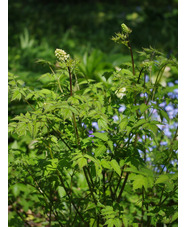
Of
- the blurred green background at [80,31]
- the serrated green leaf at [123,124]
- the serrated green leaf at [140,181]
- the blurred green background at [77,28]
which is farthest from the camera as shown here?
the blurred green background at [77,28]

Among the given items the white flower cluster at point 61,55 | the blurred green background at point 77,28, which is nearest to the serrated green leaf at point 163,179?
the white flower cluster at point 61,55

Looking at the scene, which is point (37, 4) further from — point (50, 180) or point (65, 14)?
point (50, 180)

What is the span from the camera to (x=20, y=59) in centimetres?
532

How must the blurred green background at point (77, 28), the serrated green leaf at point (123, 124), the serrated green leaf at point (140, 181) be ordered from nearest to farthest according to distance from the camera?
the serrated green leaf at point (140, 181) < the serrated green leaf at point (123, 124) < the blurred green background at point (77, 28)

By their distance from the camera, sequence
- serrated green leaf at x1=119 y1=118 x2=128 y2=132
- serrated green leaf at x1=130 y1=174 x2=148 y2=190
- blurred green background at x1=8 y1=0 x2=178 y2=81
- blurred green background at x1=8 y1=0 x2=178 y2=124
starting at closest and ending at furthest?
serrated green leaf at x1=130 y1=174 x2=148 y2=190 < serrated green leaf at x1=119 y1=118 x2=128 y2=132 < blurred green background at x1=8 y1=0 x2=178 y2=124 < blurred green background at x1=8 y1=0 x2=178 y2=81

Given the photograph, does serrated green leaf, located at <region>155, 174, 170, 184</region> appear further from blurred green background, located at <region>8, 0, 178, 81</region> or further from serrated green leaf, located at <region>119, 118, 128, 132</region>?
blurred green background, located at <region>8, 0, 178, 81</region>

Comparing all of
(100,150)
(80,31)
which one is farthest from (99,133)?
(80,31)

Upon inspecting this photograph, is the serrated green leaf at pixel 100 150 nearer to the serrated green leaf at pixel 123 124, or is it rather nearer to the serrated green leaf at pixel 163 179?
the serrated green leaf at pixel 123 124

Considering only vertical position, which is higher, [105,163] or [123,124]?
[123,124]

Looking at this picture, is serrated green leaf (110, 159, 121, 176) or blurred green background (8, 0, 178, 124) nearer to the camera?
serrated green leaf (110, 159, 121, 176)

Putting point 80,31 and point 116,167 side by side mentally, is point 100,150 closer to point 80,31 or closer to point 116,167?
point 116,167

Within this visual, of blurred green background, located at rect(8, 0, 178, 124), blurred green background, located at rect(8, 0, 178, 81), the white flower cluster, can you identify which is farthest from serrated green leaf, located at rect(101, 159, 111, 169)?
blurred green background, located at rect(8, 0, 178, 81)

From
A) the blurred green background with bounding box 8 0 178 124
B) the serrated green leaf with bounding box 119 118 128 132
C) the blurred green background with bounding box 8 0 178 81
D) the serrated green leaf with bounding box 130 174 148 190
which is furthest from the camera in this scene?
the blurred green background with bounding box 8 0 178 81

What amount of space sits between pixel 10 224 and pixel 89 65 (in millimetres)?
2955
